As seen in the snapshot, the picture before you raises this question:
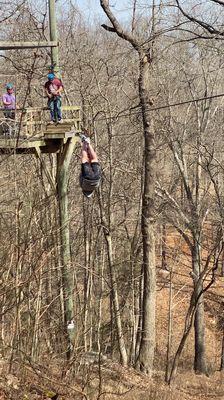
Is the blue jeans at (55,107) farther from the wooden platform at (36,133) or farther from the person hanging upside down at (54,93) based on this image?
the wooden platform at (36,133)

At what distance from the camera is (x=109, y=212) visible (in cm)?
1296

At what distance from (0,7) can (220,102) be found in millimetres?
8841

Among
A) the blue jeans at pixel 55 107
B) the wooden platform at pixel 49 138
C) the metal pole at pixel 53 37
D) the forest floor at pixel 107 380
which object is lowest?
the forest floor at pixel 107 380

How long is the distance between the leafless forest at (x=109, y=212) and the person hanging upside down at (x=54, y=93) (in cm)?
41

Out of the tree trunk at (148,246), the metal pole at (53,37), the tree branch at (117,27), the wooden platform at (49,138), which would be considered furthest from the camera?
the tree trunk at (148,246)

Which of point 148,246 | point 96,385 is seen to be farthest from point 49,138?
point 96,385

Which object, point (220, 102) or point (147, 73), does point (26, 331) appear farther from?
point (220, 102)

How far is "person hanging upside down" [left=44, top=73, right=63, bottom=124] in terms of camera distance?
7.99 meters

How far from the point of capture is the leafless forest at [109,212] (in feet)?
22.6

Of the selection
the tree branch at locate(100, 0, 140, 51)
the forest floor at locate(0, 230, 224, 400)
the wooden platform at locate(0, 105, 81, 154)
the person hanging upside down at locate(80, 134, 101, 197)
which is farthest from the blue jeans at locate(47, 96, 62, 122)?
the forest floor at locate(0, 230, 224, 400)

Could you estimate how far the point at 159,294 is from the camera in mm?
23250

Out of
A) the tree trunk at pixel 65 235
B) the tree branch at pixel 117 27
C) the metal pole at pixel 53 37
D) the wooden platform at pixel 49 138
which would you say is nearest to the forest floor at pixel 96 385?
the tree trunk at pixel 65 235

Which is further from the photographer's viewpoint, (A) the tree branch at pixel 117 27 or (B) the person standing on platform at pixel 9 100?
(A) the tree branch at pixel 117 27

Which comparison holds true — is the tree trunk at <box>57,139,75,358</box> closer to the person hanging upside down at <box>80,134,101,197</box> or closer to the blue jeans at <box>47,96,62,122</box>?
the blue jeans at <box>47,96,62,122</box>
